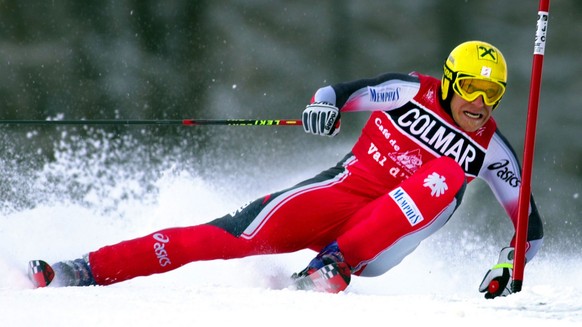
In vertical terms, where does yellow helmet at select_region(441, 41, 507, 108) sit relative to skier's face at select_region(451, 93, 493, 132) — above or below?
above

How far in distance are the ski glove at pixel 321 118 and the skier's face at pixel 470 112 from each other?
0.45m

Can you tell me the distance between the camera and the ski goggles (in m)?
3.48

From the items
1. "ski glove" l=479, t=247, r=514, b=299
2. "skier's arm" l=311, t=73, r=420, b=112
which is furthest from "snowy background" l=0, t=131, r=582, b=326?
"skier's arm" l=311, t=73, r=420, b=112

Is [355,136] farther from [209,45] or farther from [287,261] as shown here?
[287,261]

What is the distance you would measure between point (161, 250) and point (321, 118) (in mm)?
706

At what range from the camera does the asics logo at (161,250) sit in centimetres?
338

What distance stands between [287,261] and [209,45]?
3.25 meters

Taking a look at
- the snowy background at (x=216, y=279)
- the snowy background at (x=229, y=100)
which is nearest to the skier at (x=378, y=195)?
the snowy background at (x=216, y=279)

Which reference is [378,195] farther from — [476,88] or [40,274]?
[40,274]

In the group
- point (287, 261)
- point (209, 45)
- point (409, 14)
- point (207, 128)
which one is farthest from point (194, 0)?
point (287, 261)

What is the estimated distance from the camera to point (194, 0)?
7234 millimetres

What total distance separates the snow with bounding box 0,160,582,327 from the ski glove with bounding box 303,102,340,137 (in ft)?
1.86

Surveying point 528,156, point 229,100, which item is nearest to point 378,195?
point 528,156

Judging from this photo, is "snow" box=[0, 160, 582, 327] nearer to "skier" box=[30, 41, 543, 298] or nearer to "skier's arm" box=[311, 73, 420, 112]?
"skier" box=[30, 41, 543, 298]
